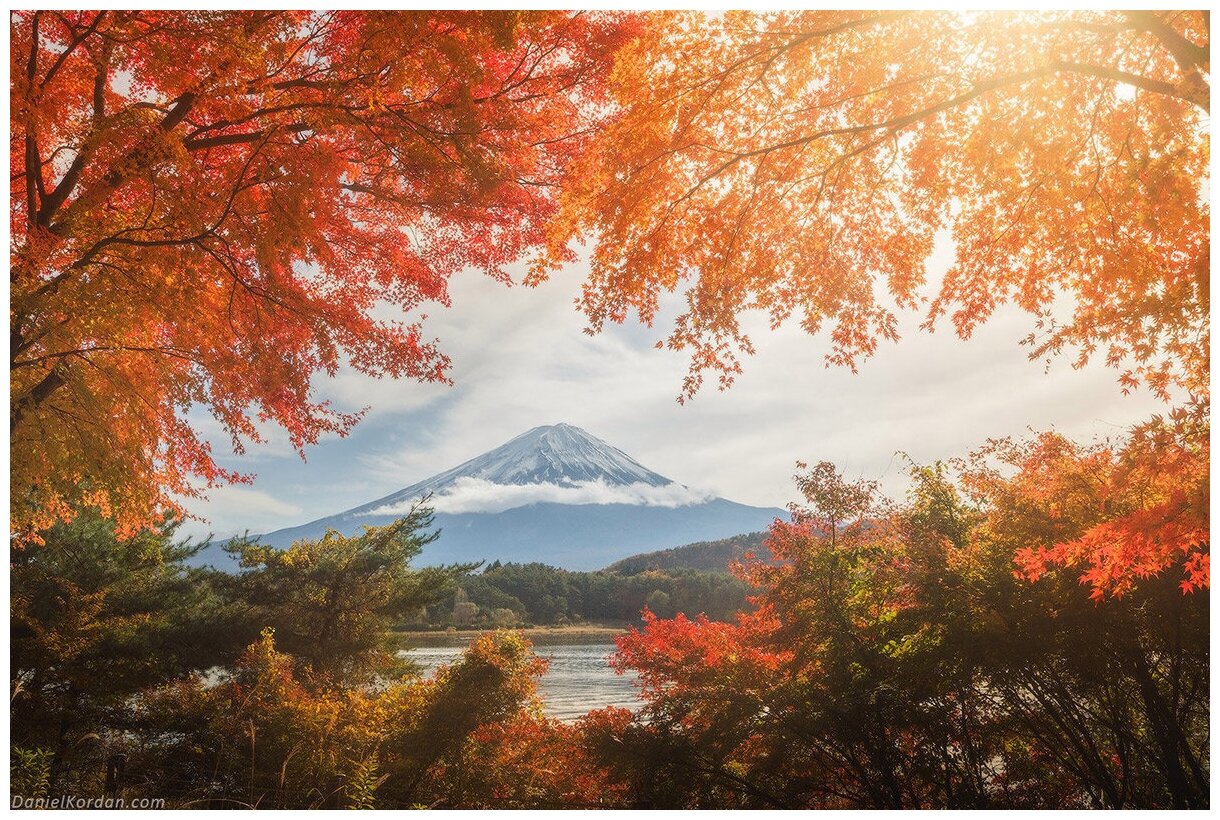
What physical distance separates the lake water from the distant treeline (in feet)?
7.91

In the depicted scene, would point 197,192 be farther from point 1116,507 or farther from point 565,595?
point 565,595

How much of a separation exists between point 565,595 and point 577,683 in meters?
15.9

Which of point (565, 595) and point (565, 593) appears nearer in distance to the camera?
point (565, 595)

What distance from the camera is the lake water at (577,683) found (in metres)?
15.7

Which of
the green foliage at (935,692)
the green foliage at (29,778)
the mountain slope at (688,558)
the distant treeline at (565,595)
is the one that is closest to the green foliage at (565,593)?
the distant treeline at (565,595)

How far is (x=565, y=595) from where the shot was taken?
36625 millimetres

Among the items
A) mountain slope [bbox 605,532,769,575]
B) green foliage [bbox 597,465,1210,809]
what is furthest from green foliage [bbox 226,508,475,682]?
mountain slope [bbox 605,532,769,575]

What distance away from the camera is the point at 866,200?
4270 millimetres

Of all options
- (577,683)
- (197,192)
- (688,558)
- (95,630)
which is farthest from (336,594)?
(688,558)

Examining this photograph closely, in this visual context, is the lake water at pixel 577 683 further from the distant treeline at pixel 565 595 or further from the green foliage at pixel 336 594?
the distant treeline at pixel 565 595

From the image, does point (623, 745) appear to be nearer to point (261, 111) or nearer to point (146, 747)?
point (261, 111)

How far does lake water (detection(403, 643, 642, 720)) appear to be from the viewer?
15.7 meters

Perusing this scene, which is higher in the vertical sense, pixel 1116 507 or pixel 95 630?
pixel 1116 507

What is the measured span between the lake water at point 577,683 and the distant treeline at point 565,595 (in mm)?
2411
